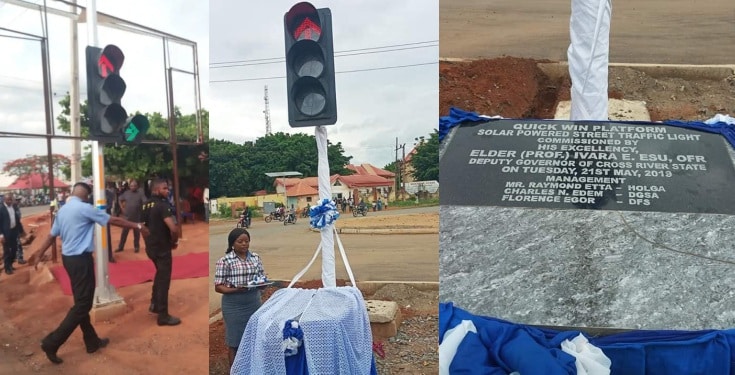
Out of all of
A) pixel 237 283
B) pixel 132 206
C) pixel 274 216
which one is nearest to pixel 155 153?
pixel 132 206

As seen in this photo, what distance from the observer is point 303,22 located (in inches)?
94.6

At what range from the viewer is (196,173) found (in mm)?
3016

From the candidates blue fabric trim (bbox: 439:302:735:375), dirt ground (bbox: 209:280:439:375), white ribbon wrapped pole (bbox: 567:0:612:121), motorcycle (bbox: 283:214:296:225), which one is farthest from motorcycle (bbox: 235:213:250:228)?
white ribbon wrapped pole (bbox: 567:0:612:121)

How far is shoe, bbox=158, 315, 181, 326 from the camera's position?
3062 mm

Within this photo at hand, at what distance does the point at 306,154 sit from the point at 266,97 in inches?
12.2

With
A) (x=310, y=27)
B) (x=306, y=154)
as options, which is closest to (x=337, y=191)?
(x=306, y=154)

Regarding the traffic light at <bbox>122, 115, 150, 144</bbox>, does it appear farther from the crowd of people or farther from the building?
the building

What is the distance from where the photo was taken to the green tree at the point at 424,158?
273 centimetres

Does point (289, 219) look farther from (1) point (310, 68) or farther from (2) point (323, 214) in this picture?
(1) point (310, 68)

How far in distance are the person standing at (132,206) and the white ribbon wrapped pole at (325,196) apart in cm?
97

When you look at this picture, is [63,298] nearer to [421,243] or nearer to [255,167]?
[255,167]

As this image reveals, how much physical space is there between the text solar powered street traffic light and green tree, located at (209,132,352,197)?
47 centimetres

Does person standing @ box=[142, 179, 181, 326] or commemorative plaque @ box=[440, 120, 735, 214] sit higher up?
commemorative plaque @ box=[440, 120, 735, 214]

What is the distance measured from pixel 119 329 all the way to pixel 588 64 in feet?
12.4
